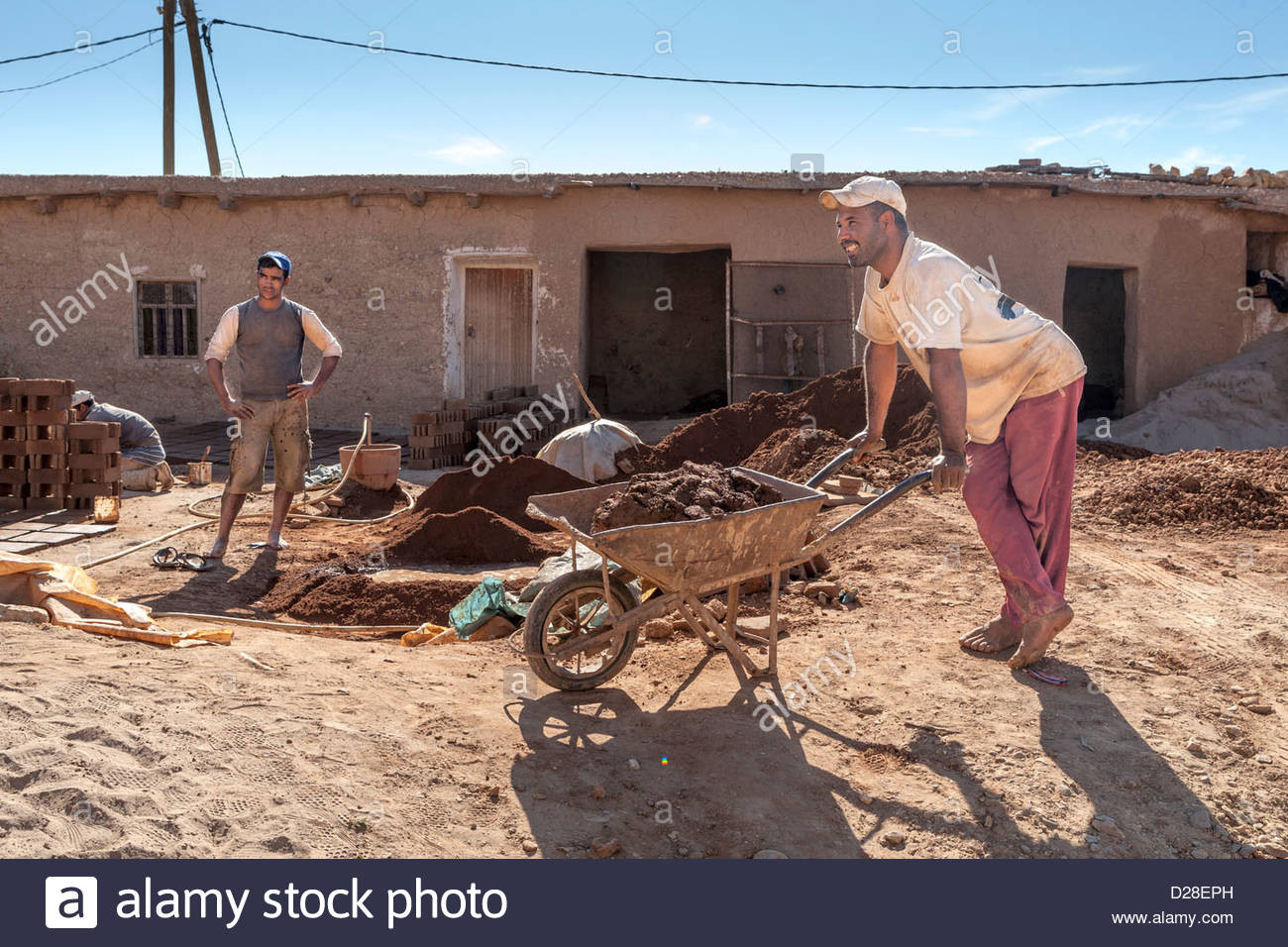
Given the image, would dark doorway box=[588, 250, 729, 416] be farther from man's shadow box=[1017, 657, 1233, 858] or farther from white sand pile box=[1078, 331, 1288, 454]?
man's shadow box=[1017, 657, 1233, 858]

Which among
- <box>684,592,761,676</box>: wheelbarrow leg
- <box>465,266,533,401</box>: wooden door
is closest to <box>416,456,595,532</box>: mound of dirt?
<box>684,592,761,676</box>: wheelbarrow leg

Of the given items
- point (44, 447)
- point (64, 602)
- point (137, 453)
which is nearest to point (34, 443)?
point (44, 447)

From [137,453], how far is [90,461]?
1183mm

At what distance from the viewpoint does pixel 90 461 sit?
318 inches

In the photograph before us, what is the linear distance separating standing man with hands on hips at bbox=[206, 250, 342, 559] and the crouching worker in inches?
112

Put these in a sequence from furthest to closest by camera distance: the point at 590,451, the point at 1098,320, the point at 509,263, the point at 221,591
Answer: the point at 1098,320, the point at 509,263, the point at 590,451, the point at 221,591

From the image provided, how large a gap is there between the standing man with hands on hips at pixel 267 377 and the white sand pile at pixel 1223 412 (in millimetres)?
7841

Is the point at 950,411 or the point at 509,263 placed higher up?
the point at 509,263

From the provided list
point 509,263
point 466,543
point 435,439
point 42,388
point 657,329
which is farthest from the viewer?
point 657,329

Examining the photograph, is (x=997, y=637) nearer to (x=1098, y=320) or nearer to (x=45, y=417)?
(x=45, y=417)

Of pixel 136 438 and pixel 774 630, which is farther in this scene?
pixel 136 438

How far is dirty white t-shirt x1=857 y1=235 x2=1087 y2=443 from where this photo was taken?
3848 mm

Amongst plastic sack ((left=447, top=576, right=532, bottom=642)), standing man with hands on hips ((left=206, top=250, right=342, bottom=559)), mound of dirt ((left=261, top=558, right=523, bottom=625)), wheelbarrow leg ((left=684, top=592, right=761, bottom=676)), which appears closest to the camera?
wheelbarrow leg ((left=684, top=592, right=761, bottom=676))

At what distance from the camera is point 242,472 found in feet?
21.6
